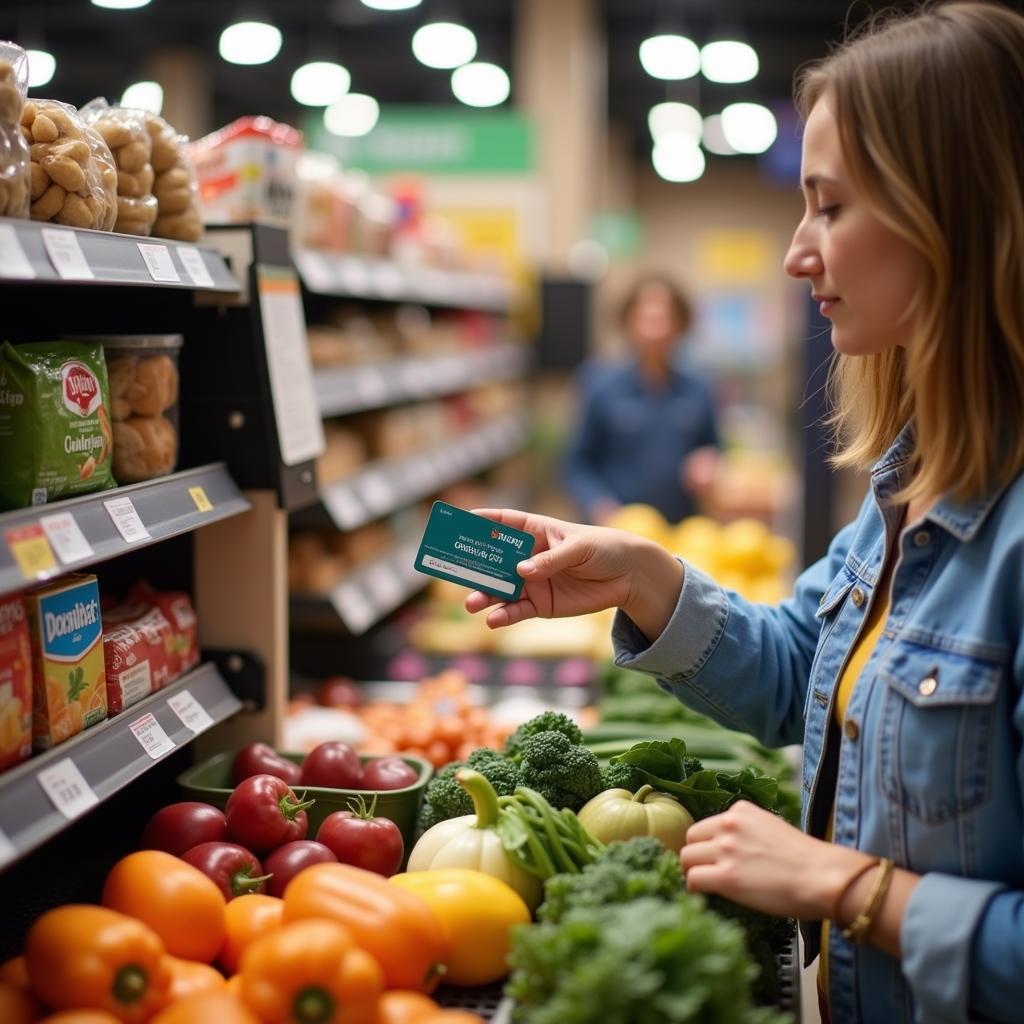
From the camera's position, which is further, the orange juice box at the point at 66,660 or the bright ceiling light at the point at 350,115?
the bright ceiling light at the point at 350,115

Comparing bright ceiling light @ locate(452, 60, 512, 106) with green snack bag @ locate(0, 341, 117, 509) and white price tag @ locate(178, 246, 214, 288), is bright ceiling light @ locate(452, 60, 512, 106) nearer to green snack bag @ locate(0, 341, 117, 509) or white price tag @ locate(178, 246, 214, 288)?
white price tag @ locate(178, 246, 214, 288)

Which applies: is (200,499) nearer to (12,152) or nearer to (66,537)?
(66,537)

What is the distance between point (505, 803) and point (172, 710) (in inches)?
21.9

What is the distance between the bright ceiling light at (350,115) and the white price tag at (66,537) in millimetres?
11568

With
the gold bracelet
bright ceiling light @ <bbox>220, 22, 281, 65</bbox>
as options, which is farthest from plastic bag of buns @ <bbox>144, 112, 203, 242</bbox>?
bright ceiling light @ <bbox>220, 22, 281, 65</bbox>

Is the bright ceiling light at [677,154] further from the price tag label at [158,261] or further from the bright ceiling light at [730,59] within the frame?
the price tag label at [158,261]

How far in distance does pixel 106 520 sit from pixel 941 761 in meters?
1.10

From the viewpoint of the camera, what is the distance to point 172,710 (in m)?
1.88

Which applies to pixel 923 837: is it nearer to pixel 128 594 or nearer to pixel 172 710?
pixel 172 710

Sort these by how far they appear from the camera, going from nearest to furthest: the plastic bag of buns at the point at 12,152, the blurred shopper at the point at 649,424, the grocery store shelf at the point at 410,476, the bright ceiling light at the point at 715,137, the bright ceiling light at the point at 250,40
Result: the plastic bag of buns at the point at 12,152, the grocery store shelf at the point at 410,476, the blurred shopper at the point at 649,424, the bright ceiling light at the point at 250,40, the bright ceiling light at the point at 715,137

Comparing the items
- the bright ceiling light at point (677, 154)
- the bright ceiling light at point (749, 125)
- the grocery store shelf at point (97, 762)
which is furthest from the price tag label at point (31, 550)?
the bright ceiling light at point (677, 154)

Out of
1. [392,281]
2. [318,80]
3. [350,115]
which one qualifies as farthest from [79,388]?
[350,115]

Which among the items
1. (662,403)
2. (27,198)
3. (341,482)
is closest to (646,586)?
(27,198)

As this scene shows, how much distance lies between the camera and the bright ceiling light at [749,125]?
11.1 meters
